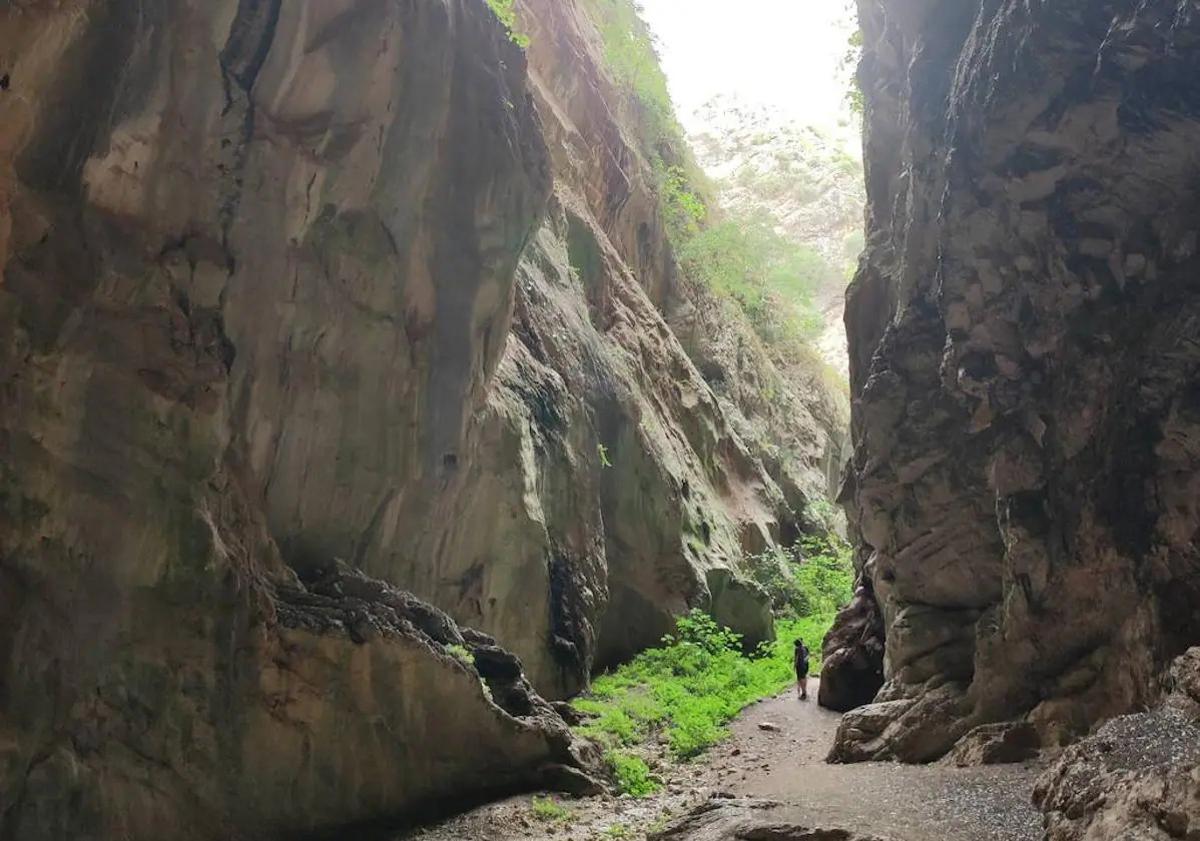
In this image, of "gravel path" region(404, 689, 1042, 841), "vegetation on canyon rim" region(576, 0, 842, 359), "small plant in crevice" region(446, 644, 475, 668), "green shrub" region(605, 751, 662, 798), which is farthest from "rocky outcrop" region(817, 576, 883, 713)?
"vegetation on canyon rim" region(576, 0, 842, 359)

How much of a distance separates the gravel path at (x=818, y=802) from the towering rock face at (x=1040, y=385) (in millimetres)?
1147

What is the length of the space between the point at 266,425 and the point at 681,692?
9140 millimetres

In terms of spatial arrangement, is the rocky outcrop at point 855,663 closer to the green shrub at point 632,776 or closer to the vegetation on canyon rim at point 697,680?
the vegetation on canyon rim at point 697,680

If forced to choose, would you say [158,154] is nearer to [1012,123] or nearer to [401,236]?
[401,236]

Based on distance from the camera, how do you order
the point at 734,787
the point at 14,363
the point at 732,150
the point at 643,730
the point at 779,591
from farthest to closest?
the point at 732,150, the point at 779,591, the point at 643,730, the point at 734,787, the point at 14,363

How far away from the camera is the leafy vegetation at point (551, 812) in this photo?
900cm

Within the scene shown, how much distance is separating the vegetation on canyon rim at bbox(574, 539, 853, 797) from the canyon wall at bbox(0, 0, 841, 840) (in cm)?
114

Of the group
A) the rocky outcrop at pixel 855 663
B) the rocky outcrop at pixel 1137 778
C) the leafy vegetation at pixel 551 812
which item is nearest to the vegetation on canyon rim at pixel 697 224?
the rocky outcrop at pixel 855 663

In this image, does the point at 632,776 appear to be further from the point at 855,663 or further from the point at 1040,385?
the point at 1040,385

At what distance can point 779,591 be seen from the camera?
79.5ft

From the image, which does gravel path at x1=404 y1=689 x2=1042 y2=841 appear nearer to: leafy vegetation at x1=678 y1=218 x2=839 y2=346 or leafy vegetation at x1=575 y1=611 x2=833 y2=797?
leafy vegetation at x1=575 y1=611 x2=833 y2=797

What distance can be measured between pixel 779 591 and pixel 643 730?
11.8m

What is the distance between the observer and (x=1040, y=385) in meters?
10.3

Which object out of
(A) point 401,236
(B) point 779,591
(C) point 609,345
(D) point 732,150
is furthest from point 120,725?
(D) point 732,150
